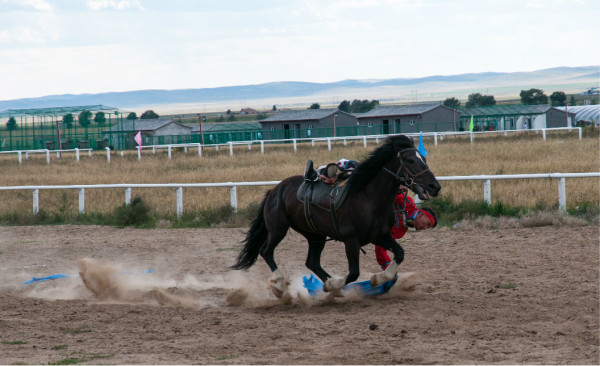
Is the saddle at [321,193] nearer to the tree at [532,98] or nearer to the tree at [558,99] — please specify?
the tree at [558,99]

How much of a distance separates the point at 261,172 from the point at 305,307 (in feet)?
46.7

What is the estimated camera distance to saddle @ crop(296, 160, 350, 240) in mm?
7660

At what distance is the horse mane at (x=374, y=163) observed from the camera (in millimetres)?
7594

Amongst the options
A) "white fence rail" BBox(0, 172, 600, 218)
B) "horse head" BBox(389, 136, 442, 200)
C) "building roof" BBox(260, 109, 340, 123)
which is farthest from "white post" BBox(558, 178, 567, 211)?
"building roof" BBox(260, 109, 340, 123)

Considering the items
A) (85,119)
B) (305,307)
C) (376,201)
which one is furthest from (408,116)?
(376,201)

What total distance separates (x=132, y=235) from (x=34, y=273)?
10.8ft

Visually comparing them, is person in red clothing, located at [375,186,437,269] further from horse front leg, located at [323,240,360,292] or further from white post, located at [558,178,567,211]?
white post, located at [558,178,567,211]

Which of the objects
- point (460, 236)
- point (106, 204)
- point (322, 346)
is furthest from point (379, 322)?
point (106, 204)

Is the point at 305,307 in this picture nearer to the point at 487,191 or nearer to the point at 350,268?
the point at 350,268

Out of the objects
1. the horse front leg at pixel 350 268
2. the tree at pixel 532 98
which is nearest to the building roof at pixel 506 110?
the tree at pixel 532 98

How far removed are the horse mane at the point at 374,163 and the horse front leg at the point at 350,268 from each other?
60cm

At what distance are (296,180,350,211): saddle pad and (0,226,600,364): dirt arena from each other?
113cm

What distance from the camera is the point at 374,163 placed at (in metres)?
7.60

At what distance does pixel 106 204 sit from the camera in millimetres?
17062
